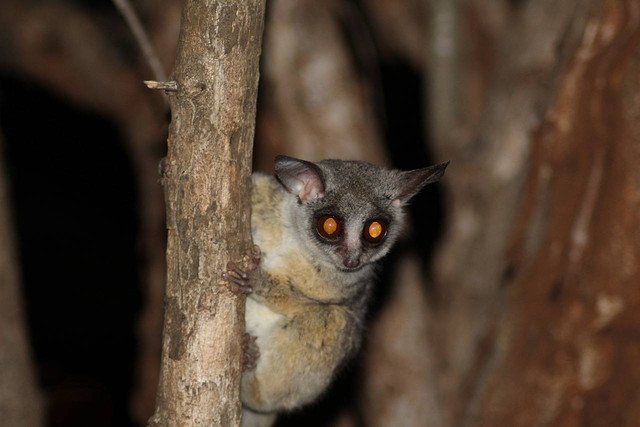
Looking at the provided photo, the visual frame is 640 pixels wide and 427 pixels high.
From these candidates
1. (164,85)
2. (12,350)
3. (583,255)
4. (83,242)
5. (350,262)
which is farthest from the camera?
(83,242)

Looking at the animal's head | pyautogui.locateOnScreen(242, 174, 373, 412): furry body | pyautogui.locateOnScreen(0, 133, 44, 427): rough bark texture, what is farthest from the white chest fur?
pyautogui.locateOnScreen(0, 133, 44, 427): rough bark texture

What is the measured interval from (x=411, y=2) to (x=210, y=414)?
18.7 ft

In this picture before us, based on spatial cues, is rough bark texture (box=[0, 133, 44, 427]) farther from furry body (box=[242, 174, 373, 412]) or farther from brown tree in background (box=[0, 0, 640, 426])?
brown tree in background (box=[0, 0, 640, 426])

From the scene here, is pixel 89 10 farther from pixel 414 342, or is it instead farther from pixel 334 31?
pixel 414 342

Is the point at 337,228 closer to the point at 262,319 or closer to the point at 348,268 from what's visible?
the point at 348,268

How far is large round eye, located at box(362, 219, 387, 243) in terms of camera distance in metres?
3.82

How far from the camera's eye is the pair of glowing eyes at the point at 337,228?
12.4ft

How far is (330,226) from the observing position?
12.4 feet

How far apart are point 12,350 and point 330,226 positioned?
2245mm

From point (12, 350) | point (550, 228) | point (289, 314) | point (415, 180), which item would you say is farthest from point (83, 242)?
point (415, 180)

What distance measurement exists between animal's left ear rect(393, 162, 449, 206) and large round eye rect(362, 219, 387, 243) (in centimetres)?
25

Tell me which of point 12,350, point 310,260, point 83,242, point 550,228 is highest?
point 310,260

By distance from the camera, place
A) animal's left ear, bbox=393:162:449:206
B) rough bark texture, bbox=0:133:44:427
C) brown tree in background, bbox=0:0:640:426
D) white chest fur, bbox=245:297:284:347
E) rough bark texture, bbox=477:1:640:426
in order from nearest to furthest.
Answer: animal's left ear, bbox=393:162:449:206 < white chest fur, bbox=245:297:284:347 < rough bark texture, bbox=0:133:44:427 < rough bark texture, bbox=477:1:640:426 < brown tree in background, bbox=0:0:640:426

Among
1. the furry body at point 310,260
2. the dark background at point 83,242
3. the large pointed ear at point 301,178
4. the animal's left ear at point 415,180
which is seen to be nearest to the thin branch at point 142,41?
the large pointed ear at point 301,178
